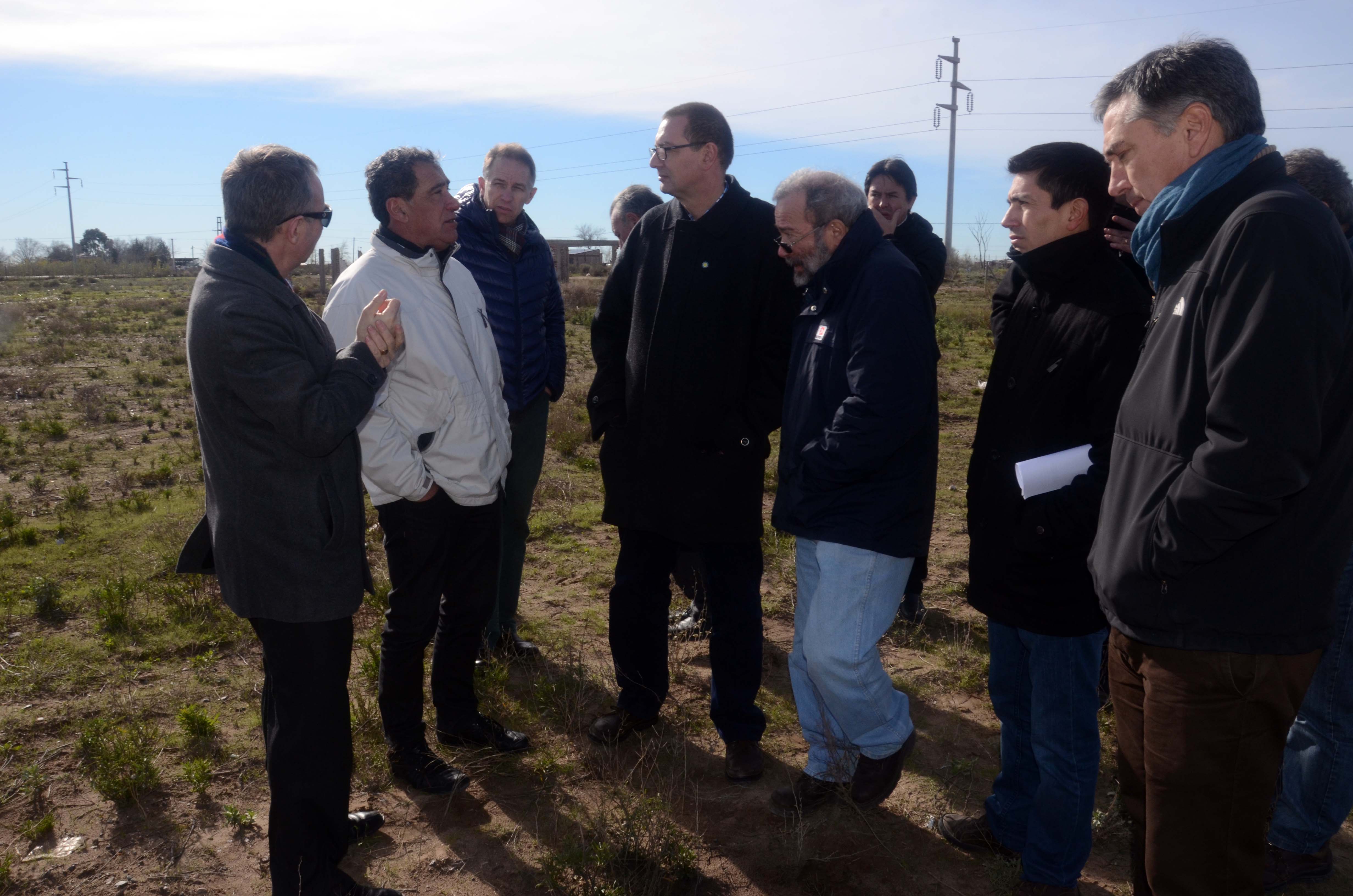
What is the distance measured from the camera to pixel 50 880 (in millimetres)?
3025

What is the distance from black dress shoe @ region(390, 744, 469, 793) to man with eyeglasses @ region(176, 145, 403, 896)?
25.5 inches

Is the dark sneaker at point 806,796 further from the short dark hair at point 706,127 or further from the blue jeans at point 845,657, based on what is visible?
the short dark hair at point 706,127

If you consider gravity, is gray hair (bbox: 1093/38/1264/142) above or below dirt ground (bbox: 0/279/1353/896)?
above

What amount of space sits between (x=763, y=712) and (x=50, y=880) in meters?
2.64

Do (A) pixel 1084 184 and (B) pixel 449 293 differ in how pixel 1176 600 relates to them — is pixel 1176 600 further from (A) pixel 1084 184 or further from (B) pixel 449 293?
(B) pixel 449 293

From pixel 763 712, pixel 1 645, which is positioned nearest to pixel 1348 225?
pixel 763 712

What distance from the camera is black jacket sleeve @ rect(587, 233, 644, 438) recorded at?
12.4 feet

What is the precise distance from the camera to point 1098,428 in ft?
8.00

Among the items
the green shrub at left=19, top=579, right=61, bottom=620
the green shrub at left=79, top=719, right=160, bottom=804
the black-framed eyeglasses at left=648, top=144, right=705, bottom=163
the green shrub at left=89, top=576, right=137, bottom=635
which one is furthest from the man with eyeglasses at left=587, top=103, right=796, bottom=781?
the green shrub at left=19, top=579, right=61, bottom=620

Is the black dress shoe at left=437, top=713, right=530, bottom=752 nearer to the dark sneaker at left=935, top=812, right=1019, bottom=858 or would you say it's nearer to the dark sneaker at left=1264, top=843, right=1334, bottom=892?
the dark sneaker at left=935, top=812, right=1019, bottom=858

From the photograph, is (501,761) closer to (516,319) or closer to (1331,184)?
(516,319)

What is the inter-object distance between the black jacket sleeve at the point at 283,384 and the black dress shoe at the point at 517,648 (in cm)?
226

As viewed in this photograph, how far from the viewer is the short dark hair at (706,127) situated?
347 centimetres

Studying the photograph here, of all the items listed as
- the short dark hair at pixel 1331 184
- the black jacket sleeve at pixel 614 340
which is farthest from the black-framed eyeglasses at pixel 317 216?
the short dark hair at pixel 1331 184
